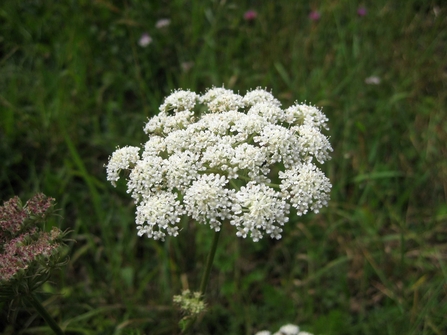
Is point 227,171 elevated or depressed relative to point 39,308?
elevated

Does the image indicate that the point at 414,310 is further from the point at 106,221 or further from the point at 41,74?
the point at 41,74

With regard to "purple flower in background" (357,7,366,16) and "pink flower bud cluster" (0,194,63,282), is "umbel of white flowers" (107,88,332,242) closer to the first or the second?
"pink flower bud cluster" (0,194,63,282)

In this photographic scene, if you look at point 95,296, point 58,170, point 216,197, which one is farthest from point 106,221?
point 216,197

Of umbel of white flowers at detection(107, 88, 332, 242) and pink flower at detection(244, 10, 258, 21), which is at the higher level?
pink flower at detection(244, 10, 258, 21)

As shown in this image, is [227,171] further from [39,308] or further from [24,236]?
[39,308]

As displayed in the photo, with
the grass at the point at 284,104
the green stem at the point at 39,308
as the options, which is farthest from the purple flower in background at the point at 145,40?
the green stem at the point at 39,308

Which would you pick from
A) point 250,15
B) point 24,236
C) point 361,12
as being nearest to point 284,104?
point 250,15

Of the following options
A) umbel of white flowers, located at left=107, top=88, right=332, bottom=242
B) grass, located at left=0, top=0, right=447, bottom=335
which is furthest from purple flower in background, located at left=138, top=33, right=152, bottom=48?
umbel of white flowers, located at left=107, top=88, right=332, bottom=242
